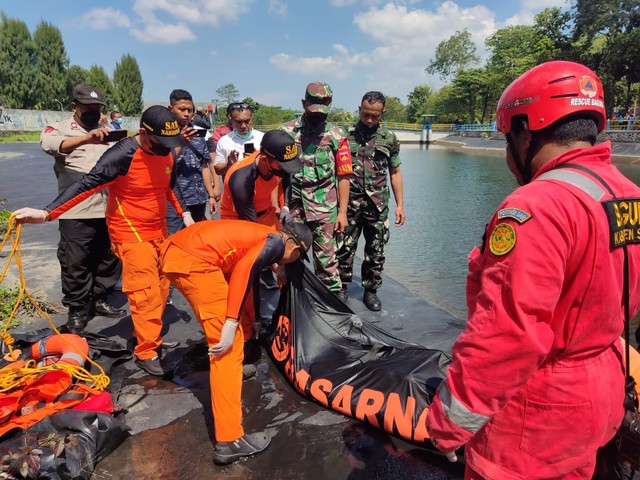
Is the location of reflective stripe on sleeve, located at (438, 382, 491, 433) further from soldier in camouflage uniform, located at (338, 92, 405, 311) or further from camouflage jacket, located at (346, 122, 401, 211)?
camouflage jacket, located at (346, 122, 401, 211)

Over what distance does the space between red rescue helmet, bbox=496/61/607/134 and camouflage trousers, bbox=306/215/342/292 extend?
2.64 meters

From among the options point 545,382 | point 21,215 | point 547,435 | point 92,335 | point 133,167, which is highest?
point 133,167

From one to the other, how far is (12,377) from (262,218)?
193 centimetres

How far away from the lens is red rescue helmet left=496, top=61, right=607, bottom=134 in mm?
1075

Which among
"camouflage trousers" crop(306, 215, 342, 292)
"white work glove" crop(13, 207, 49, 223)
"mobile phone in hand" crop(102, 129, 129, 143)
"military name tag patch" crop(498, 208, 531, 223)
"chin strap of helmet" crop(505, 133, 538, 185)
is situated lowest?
"camouflage trousers" crop(306, 215, 342, 292)

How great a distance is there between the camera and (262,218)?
11.5ft

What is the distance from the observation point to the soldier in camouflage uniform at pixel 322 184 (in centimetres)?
367

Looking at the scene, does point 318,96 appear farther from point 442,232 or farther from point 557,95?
point 442,232

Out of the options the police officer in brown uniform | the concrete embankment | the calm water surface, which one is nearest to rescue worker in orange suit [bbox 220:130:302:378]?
the police officer in brown uniform

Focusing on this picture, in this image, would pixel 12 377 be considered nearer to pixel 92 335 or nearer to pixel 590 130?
pixel 92 335

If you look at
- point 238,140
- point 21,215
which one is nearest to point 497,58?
point 238,140

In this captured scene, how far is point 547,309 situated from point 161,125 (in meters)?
2.33

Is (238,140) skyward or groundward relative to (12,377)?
skyward

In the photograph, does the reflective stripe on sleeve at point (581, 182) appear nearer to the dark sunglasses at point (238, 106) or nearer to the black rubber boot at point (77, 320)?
the black rubber boot at point (77, 320)
